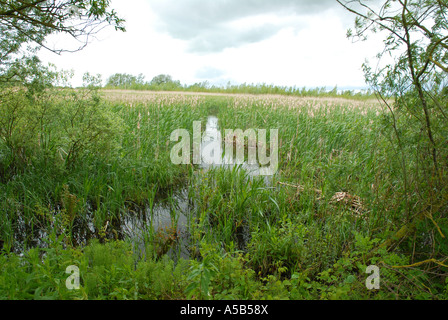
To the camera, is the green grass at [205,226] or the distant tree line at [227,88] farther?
the distant tree line at [227,88]

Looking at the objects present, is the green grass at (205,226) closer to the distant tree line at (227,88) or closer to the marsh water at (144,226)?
the marsh water at (144,226)

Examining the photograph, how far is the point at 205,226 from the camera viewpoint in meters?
3.35

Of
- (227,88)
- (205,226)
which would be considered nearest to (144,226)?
(205,226)

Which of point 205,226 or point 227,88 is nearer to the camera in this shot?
point 205,226

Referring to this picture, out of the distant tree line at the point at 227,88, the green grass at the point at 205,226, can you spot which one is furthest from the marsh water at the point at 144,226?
the distant tree line at the point at 227,88

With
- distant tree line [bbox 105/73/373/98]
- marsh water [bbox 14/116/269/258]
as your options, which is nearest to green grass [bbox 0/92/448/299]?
marsh water [bbox 14/116/269/258]

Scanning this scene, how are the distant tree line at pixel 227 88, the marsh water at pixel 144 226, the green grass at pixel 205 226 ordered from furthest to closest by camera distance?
the distant tree line at pixel 227 88 → the marsh water at pixel 144 226 → the green grass at pixel 205 226

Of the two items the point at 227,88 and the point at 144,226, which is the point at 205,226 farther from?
the point at 227,88

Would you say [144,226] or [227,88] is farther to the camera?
[227,88]

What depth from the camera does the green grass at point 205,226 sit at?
1.77m

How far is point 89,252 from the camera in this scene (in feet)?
6.90

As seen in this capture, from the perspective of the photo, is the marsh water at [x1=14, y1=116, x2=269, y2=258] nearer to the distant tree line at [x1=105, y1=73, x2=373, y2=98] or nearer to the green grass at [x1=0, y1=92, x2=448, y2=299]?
the green grass at [x1=0, y1=92, x2=448, y2=299]

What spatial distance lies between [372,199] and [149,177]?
3.48 meters

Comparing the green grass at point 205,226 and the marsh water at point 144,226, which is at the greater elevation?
the green grass at point 205,226
